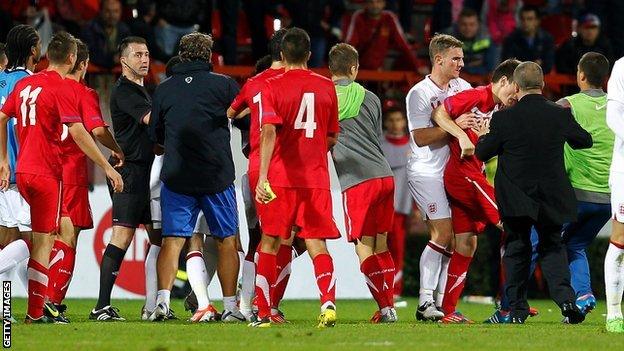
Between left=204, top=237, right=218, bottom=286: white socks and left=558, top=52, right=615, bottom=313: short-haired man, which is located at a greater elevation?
left=558, top=52, right=615, bottom=313: short-haired man

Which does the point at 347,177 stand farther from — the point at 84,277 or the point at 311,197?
the point at 84,277

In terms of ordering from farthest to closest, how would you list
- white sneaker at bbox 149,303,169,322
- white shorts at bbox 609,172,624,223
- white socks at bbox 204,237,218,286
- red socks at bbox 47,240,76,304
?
white socks at bbox 204,237,218,286 < red socks at bbox 47,240,76,304 < white sneaker at bbox 149,303,169,322 < white shorts at bbox 609,172,624,223

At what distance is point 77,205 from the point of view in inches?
533

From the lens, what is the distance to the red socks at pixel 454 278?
13.3 meters

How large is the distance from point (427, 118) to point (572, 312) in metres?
2.15

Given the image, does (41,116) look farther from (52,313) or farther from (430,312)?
(430,312)

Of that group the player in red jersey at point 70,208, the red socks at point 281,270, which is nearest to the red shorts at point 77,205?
the player in red jersey at point 70,208

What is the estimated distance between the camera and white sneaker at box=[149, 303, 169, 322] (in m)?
12.6

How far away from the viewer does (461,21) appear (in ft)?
66.1

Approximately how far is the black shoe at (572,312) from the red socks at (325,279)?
2126mm

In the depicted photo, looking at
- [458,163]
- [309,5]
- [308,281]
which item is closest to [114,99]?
[458,163]

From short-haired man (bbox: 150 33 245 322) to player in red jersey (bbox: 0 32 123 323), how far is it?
614 mm

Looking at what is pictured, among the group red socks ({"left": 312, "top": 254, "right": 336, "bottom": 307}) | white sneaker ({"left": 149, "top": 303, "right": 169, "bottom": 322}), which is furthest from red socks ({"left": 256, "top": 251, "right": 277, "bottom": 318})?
white sneaker ({"left": 149, "top": 303, "right": 169, "bottom": 322})

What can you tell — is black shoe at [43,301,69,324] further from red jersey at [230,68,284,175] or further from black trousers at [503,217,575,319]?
black trousers at [503,217,575,319]
